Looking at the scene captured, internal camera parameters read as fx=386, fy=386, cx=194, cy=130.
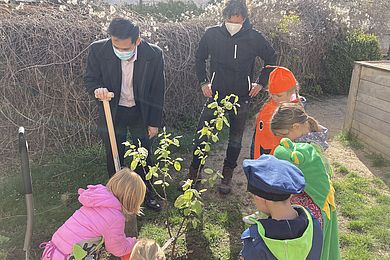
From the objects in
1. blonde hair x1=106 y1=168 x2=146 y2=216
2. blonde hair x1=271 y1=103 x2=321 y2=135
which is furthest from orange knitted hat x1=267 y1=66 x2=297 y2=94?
blonde hair x1=106 y1=168 x2=146 y2=216

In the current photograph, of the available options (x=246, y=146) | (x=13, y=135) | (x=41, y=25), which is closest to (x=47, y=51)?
(x=41, y=25)

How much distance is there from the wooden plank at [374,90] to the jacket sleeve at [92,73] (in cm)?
347

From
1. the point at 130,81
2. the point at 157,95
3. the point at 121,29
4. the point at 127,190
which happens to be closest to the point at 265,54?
the point at 157,95

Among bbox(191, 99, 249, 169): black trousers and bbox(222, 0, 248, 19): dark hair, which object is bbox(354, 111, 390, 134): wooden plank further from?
bbox(222, 0, 248, 19): dark hair

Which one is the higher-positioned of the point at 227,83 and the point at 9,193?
the point at 227,83

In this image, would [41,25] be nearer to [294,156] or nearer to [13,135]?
[13,135]

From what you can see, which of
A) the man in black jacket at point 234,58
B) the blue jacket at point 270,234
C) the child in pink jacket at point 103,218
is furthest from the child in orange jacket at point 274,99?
the blue jacket at point 270,234

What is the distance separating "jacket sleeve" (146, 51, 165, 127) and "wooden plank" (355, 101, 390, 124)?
301 centimetres

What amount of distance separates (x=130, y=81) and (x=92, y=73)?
31 cm

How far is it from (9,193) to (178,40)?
2.72 metres

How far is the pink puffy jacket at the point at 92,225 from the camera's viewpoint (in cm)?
222

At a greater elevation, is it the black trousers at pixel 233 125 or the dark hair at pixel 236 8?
the dark hair at pixel 236 8

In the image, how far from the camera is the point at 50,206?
140 inches

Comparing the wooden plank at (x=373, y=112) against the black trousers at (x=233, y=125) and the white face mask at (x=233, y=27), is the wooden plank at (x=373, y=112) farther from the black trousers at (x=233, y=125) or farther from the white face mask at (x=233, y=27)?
the white face mask at (x=233, y=27)
